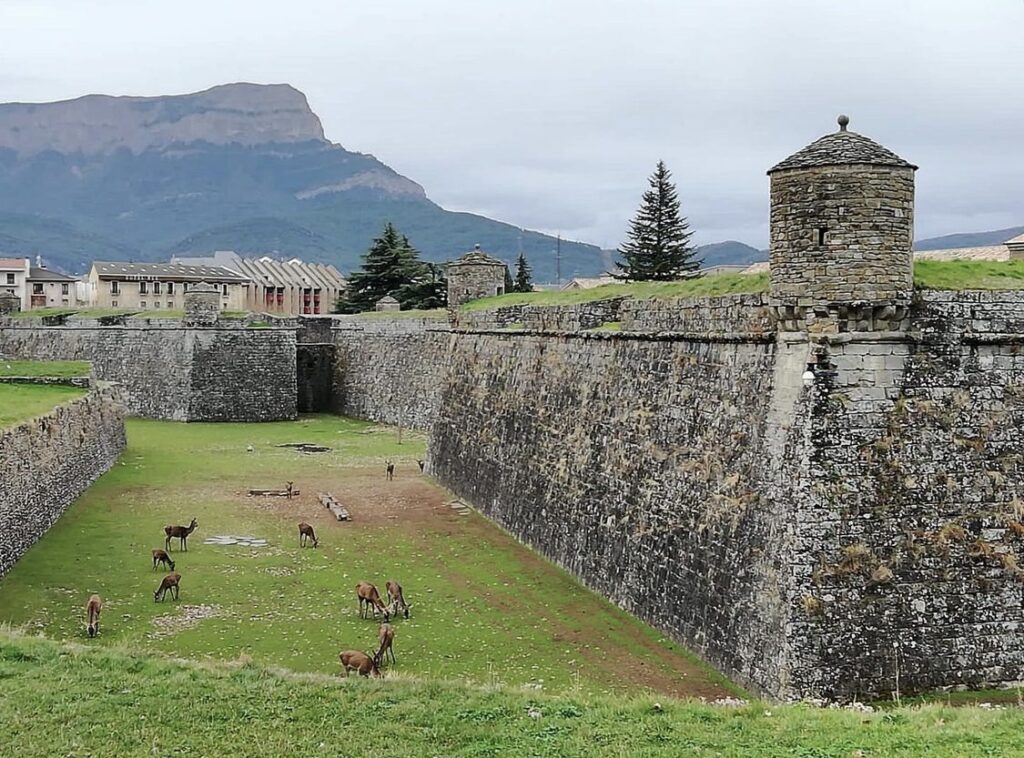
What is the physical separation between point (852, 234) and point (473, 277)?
823 inches

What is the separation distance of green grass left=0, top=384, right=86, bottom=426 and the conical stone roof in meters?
13.8

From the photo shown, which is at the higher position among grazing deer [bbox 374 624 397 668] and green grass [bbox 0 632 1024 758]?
green grass [bbox 0 632 1024 758]

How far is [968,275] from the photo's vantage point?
13.2 m

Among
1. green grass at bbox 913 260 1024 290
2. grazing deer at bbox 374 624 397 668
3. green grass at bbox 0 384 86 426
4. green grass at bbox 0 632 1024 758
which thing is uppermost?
green grass at bbox 913 260 1024 290

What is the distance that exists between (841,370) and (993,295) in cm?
202

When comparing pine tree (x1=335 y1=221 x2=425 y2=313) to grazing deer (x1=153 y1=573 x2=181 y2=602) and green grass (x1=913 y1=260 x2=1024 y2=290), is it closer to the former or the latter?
grazing deer (x1=153 y1=573 x2=181 y2=602)

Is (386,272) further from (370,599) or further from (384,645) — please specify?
(384,645)

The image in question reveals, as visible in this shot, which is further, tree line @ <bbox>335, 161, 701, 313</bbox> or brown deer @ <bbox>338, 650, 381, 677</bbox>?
tree line @ <bbox>335, 161, 701, 313</bbox>

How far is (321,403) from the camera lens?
48.4 metres

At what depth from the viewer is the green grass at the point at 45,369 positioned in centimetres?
3225

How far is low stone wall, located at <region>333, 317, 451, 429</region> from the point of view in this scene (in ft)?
131

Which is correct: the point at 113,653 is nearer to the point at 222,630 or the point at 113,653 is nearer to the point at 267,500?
the point at 222,630

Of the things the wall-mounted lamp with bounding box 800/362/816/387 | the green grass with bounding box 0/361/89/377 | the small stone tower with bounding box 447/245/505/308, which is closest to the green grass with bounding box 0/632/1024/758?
the wall-mounted lamp with bounding box 800/362/816/387

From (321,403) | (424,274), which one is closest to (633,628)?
(321,403)
